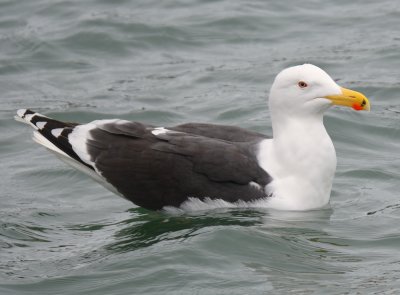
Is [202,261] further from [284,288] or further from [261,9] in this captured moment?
[261,9]

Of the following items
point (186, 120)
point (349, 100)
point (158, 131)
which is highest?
point (349, 100)

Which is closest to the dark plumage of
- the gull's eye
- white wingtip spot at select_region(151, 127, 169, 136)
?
white wingtip spot at select_region(151, 127, 169, 136)

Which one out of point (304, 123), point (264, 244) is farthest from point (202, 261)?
point (304, 123)

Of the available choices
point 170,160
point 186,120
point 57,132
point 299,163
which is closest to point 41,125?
point 57,132

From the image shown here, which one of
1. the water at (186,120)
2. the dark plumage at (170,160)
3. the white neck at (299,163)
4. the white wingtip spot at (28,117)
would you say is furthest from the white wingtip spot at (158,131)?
the white wingtip spot at (28,117)

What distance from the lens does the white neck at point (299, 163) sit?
8.65 meters

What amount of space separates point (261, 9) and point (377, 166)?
247 inches

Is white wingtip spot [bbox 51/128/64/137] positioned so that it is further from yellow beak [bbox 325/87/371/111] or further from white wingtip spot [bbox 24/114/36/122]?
yellow beak [bbox 325/87/371/111]

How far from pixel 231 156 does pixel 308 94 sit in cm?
86

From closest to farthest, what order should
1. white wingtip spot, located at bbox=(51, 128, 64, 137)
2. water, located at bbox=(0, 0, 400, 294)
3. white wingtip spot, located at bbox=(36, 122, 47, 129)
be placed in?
water, located at bbox=(0, 0, 400, 294), white wingtip spot, located at bbox=(51, 128, 64, 137), white wingtip spot, located at bbox=(36, 122, 47, 129)

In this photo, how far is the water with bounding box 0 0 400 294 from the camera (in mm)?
7656

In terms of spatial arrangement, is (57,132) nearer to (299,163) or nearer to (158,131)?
(158,131)

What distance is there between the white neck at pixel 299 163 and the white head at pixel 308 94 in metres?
0.10

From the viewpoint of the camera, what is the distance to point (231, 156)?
8.55 metres
